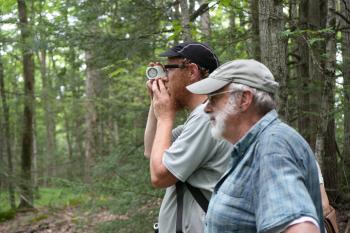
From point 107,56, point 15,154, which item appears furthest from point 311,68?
point 15,154

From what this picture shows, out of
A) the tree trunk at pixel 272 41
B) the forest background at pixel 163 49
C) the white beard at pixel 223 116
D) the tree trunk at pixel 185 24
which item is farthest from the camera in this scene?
the tree trunk at pixel 185 24

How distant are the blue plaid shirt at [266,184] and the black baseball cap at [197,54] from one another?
1107mm

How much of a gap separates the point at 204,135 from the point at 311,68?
4.10 m

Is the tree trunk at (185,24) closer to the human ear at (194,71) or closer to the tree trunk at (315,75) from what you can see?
the tree trunk at (315,75)

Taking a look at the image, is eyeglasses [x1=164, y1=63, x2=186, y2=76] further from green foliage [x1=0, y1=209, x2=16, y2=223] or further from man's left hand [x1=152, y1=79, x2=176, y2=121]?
green foliage [x1=0, y1=209, x2=16, y2=223]

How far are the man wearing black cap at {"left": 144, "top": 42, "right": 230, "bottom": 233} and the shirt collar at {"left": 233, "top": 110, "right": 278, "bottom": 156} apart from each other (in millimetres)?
739

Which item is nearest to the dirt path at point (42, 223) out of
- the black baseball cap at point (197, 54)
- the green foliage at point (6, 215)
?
the green foliage at point (6, 215)

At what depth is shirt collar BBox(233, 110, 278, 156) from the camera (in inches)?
69.9

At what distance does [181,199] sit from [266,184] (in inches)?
43.8

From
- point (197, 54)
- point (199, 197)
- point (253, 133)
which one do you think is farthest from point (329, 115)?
point (253, 133)

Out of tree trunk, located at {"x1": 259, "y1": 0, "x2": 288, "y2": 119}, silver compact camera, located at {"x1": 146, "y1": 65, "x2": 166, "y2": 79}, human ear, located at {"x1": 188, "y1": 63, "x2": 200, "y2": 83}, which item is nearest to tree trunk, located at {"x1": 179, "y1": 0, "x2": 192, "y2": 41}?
tree trunk, located at {"x1": 259, "y1": 0, "x2": 288, "y2": 119}

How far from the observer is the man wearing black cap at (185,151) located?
2.56 metres

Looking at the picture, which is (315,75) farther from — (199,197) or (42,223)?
(42,223)

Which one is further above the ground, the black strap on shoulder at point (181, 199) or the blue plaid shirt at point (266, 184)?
the blue plaid shirt at point (266, 184)
